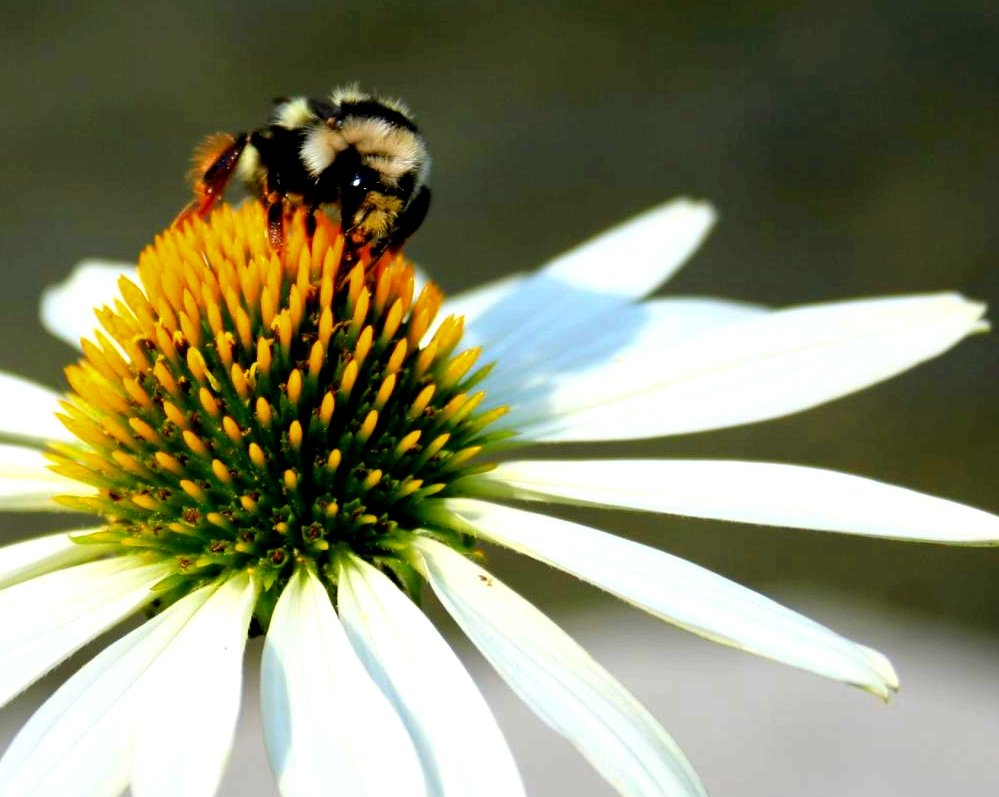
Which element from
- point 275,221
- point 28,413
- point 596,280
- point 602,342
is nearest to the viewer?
point 275,221

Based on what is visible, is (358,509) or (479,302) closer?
(358,509)

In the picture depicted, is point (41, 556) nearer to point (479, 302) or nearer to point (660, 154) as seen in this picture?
point (479, 302)

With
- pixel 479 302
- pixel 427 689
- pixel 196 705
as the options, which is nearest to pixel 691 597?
pixel 427 689

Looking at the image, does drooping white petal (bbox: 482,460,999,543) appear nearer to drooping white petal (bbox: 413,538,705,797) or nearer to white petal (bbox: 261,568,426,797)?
drooping white petal (bbox: 413,538,705,797)

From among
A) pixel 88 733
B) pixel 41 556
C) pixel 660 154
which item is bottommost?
pixel 88 733

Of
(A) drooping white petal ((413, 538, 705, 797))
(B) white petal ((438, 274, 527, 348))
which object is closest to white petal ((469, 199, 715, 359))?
(B) white petal ((438, 274, 527, 348))

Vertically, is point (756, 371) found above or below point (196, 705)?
above
